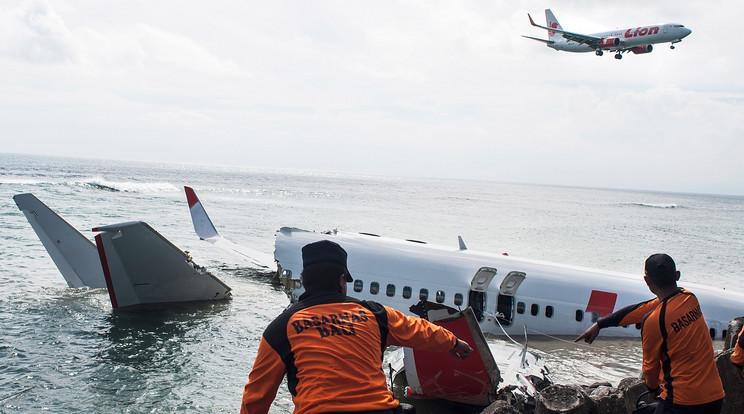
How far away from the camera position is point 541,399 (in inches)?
291

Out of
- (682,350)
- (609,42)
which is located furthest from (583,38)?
(682,350)

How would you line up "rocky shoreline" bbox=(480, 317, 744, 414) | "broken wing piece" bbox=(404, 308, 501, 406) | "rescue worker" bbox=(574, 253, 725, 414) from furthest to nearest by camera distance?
1. "broken wing piece" bbox=(404, 308, 501, 406)
2. "rocky shoreline" bbox=(480, 317, 744, 414)
3. "rescue worker" bbox=(574, 253, 725, 414)

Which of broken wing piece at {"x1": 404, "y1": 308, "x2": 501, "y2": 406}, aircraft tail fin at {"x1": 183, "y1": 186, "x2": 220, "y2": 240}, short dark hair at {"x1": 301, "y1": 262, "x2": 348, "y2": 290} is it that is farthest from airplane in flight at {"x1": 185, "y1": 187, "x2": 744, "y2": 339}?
short dark hair at {"x1": 301, "y1": 262, "x2": 348, "y2": 290}

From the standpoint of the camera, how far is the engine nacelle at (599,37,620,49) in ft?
152

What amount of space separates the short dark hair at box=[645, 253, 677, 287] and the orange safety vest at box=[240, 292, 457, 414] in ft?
9.91

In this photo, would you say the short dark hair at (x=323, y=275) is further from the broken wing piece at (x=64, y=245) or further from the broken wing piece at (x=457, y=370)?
the broken wing piece at (x=64, y=245)

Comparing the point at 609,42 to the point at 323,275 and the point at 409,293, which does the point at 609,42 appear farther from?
the point at 323,275

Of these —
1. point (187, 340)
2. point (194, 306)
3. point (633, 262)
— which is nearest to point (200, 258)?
point (194, 306)

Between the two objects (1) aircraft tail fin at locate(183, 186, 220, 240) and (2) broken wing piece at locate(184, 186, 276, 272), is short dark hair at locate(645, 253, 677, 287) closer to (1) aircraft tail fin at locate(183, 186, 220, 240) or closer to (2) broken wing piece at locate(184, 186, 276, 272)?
(2) broken wing piece at locate(184, 186, 276, 272)

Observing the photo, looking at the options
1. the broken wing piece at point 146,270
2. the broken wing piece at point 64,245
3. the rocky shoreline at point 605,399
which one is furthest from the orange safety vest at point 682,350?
the broken wing piece at point 64,245

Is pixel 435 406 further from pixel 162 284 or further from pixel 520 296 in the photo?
pixel 162 284

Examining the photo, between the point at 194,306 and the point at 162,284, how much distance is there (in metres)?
1.29

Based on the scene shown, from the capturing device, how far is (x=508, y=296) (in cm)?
1558

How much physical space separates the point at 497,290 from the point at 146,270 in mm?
10920
